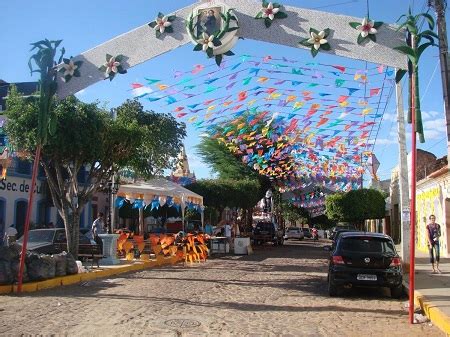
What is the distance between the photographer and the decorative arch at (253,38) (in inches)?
424

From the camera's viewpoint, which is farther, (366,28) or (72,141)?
(72,141)

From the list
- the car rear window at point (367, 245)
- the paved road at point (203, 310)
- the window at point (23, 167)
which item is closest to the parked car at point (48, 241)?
the paved road at point (203, 310)

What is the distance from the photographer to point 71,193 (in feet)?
54.2

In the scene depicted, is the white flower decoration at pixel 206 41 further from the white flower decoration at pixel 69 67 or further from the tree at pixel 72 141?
the tree at pixel 72 141

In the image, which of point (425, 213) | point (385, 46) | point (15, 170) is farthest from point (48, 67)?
point (425, 213)

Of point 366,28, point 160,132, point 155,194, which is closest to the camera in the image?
point 366,28

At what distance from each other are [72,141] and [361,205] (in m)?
29.5

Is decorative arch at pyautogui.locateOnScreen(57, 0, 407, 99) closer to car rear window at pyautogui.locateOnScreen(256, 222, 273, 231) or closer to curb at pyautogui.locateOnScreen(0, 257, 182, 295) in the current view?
curb at pyautogui.locateOnScreen(0, 257, 182, 295)

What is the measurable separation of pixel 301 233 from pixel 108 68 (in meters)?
45.8

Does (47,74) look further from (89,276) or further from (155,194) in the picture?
(155,194)

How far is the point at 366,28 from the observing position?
1084cm

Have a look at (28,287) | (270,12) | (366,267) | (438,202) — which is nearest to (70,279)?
(28,287)

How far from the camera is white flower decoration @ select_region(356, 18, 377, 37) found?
1079cm

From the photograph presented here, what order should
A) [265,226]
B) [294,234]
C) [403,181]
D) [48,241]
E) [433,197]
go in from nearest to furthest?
[403,181], [48,241], [433,197], [265,226], [294,234]
